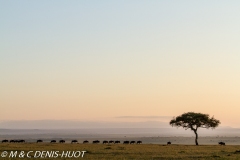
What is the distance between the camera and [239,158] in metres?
38.7

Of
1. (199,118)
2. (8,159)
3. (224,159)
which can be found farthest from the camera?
(199,118)

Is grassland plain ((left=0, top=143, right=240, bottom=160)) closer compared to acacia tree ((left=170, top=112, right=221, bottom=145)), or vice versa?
grassland plain ((left=0, top=143, right=240, bottom=160))

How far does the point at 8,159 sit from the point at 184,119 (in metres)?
60.9

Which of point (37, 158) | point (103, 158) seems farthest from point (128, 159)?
point (37, 158)

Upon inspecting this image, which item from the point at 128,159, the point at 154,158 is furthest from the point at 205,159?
the point at 128,159

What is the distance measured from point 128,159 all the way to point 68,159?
559 cm

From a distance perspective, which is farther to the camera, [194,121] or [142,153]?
[194,121]

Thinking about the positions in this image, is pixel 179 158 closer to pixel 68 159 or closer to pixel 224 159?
pixel 224 159

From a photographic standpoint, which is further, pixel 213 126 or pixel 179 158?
pixel 213 126

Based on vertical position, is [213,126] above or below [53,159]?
above

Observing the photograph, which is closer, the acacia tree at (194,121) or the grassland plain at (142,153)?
the grassland plain at (142,153)

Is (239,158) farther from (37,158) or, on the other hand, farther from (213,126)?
(213,126)

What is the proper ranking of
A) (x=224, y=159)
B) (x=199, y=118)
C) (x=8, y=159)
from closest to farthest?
(x=8, y=159) < (x=224, y=159) < (x=199, y=118)

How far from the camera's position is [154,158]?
3869cm
